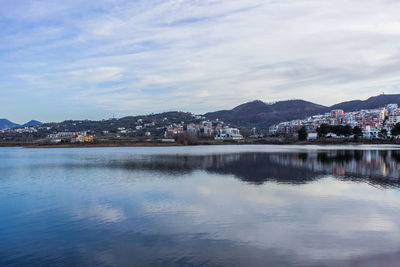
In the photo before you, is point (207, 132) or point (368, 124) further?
point (207, 132)

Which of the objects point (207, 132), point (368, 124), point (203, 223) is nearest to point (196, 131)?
point (207, 132)

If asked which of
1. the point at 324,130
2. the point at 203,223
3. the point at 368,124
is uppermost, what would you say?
the point at 368,124

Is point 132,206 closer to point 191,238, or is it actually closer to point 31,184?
point 191,238

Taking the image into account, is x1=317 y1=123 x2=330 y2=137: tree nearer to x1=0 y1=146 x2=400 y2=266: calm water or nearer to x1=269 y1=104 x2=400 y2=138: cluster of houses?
x1=269 y1=104 x2=400 y2=138: cluster of houses

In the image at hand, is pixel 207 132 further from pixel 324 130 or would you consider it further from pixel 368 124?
pixel 368 124

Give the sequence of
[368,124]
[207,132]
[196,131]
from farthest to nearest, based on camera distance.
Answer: [196,131]
[207,132]
[368,124]

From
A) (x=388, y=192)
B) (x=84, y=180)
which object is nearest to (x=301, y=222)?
(x=388, y=192)

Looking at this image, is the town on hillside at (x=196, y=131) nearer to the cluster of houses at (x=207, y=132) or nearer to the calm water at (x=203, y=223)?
the cluster of houses at (x=207, y=132)

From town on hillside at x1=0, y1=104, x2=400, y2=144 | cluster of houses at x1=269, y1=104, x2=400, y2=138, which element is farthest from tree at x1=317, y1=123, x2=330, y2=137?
cluster of houses at x1=269, y1=104, x2=400, y2=138

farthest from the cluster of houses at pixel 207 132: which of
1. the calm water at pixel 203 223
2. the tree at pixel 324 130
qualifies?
the calm water at pixel 203 223

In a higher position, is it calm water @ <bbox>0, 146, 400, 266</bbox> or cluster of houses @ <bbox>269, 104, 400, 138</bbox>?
cluster of houses @ <bbox>269, 104, 400, 138</bbox>

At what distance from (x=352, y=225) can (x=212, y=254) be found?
15.0ft

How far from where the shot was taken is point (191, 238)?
8.15 m

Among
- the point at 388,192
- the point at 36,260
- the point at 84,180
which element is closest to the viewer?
the point at 36,260
